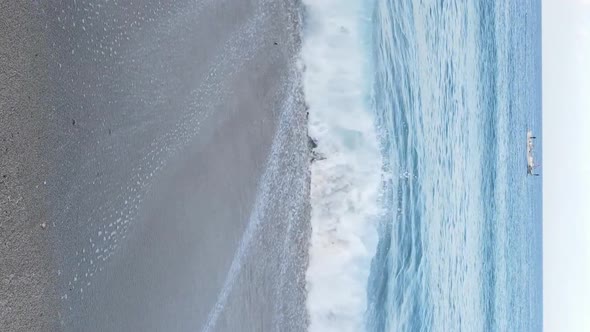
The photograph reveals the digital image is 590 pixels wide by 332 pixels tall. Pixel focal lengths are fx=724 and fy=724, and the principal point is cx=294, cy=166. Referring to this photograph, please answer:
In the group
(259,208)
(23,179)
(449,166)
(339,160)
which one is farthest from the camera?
(449,166)

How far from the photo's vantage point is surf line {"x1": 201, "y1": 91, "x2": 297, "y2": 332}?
3.01m

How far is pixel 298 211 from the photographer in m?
3.90

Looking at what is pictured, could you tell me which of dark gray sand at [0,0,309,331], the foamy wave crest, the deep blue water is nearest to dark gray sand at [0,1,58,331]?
dark gray sand at [0,0,309,331]

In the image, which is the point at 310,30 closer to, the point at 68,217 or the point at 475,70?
the point at 68,217

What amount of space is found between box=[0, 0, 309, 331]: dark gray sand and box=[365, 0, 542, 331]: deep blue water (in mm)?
1501

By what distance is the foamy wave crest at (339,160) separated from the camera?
13.3ft

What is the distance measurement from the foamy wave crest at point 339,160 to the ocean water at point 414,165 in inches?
0.4

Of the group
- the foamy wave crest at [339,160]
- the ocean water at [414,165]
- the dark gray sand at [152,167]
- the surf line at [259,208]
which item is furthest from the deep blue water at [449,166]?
the dark gray sand at [152,167]

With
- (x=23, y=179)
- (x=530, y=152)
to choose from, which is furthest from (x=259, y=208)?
(x=530, y=152)

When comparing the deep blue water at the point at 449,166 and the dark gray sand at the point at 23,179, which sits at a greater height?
the deep blue water at the point at 449,166

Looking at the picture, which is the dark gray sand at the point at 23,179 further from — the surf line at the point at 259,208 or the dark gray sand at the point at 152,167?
the surf line at the point at 259,208

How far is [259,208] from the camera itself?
11.4ft

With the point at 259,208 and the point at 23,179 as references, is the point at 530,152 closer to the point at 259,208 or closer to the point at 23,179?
the point at 259,208

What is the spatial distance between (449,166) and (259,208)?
3760 millimetres
